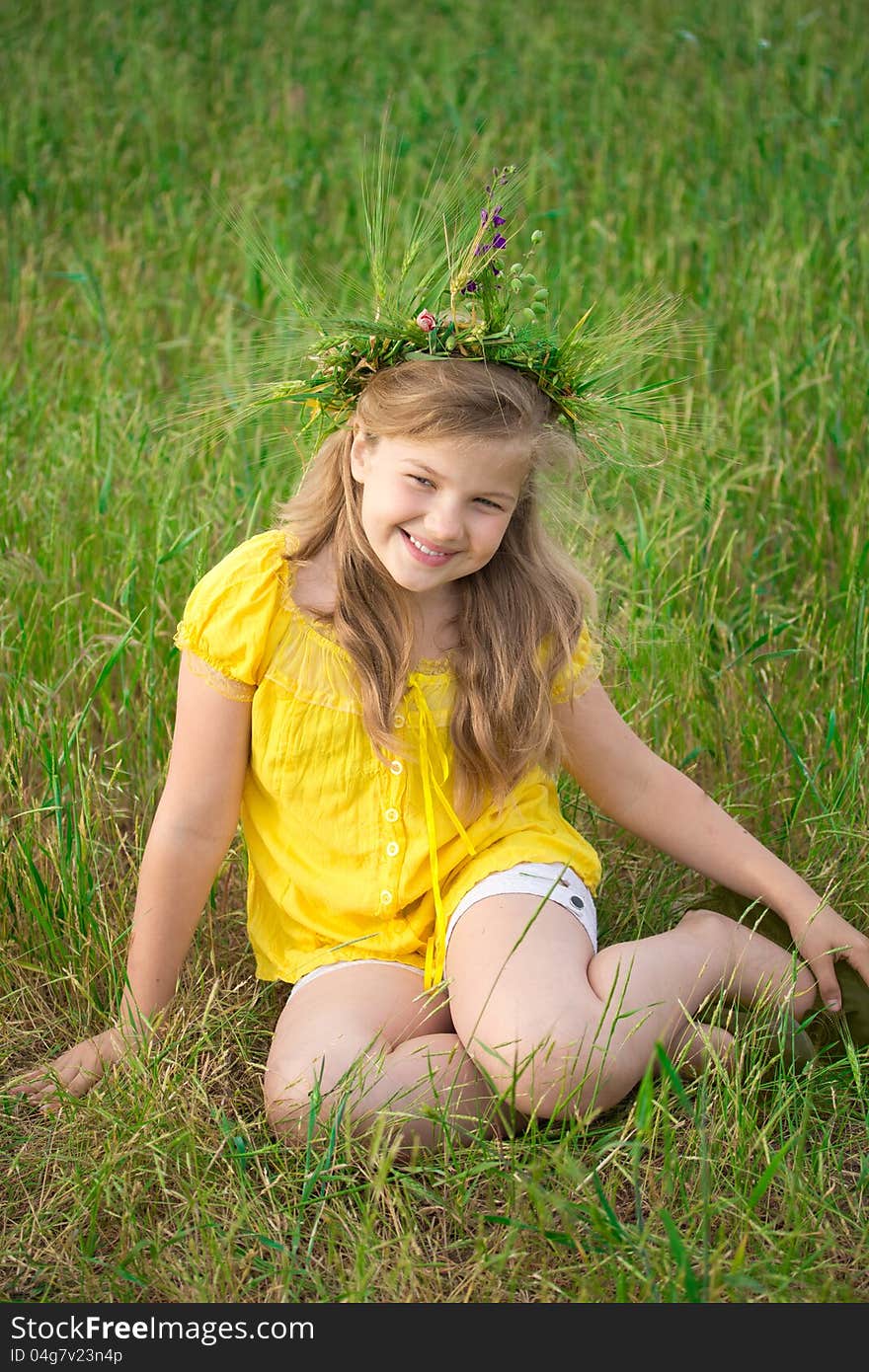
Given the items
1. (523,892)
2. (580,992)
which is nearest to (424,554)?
(523,892)

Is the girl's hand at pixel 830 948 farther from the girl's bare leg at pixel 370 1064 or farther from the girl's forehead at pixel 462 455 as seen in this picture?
the girl's forehead at pixel 462 455

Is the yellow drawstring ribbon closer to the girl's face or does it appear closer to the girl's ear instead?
the girl's face

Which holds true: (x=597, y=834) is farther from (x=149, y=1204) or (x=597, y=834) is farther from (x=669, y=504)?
(x=149, y=1204)

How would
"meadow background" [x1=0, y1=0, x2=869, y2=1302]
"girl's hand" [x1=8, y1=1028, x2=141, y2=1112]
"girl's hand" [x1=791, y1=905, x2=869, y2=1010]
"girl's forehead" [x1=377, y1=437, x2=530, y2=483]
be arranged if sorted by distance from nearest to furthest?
"meadow background" [x1=0, y1=0, x2=869, y2=1302] < "girl's forehead" [x1=377, y1=437, x2=530, y2=483] < "girl's hand" [x1=8, y1=1028, x2=141, y2=1112] < "girl's hand" [x1=791, y1=905, x2=869, y2=1010]

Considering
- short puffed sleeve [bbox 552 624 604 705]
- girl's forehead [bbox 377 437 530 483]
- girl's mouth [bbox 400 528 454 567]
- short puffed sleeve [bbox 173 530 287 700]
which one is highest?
girl's forehead [bbox 377 437 530 483]

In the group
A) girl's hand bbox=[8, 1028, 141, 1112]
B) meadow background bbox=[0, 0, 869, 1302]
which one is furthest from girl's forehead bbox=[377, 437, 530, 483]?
girl's hand bbox=[8, 1028, 141, 1112]

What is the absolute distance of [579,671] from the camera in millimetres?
1999

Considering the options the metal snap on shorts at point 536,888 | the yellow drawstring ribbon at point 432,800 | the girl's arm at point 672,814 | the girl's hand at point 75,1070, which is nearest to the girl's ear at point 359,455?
the yellow drawstring ribbon at point 432,800

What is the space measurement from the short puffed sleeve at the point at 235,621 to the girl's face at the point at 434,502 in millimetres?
164

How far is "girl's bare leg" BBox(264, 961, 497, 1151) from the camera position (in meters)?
1.75

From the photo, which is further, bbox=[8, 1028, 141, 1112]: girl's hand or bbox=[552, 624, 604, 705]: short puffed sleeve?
bbox=[552, 624, 604, 705]: short puffed sleeve

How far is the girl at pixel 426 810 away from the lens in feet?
5.84

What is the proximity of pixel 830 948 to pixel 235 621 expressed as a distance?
954 millimetres
